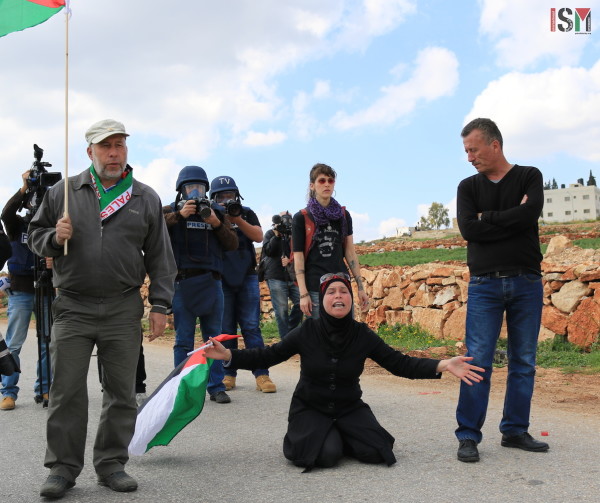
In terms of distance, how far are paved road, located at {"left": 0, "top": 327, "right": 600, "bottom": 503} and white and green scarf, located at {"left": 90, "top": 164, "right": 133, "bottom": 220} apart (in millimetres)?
1653

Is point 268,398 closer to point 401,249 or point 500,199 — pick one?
point 500,199

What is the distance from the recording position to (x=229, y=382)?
24.2 feet

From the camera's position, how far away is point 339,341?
14.8 feet

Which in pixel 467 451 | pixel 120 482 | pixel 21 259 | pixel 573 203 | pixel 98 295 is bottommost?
pixel 120 482

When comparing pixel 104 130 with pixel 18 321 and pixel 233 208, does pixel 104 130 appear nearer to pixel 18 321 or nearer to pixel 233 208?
pixel 233 208

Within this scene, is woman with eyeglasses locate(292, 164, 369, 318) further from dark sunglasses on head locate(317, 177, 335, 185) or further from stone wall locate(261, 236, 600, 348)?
stone wall locate(261, 236, 600, 348)

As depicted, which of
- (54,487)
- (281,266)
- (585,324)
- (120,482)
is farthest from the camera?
(585,324)

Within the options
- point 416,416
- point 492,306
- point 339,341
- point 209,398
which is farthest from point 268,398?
point 492,306

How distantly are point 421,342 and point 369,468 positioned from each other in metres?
7.40

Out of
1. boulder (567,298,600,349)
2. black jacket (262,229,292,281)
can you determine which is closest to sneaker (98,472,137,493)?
black jacket (262,229,292,281)

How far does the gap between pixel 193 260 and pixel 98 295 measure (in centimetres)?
239

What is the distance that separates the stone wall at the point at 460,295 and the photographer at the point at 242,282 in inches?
47.9

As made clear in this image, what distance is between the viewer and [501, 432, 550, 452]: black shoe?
14.7ft

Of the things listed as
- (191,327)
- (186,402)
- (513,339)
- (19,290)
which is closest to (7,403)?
(19,290)
